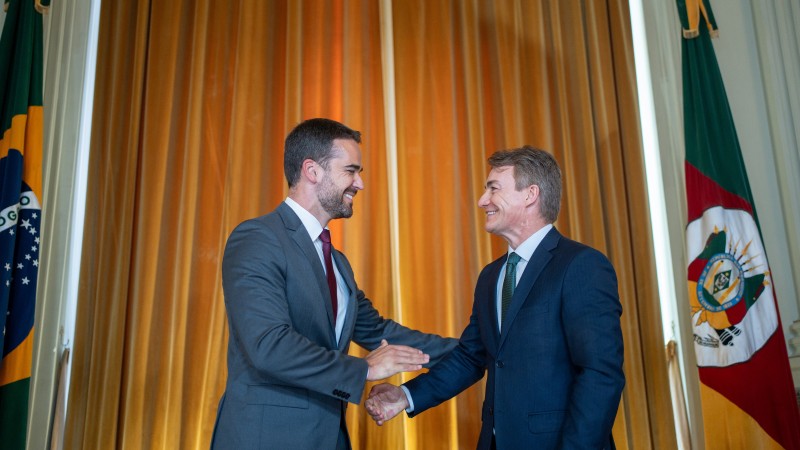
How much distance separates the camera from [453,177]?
15.8ft

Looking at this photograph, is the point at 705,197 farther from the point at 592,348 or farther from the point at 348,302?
the point at 348,302

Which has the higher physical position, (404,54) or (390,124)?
(404,54)

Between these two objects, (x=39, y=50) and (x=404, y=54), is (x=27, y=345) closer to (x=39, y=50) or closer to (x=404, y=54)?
(x=39, y=50)

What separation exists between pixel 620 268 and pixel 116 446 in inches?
129

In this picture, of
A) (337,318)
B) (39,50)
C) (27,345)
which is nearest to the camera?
(337,318)

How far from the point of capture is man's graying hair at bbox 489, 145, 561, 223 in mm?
2979

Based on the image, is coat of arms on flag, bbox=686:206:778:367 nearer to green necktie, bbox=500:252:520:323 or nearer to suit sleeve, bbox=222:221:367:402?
green necktie, bbox=500:252:520:323

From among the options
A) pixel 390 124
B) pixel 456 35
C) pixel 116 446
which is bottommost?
pixel 116 446

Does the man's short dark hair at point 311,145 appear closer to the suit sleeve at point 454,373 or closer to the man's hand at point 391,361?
the man's hand at point 391,361

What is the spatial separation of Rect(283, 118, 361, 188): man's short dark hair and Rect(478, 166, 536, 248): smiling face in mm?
723

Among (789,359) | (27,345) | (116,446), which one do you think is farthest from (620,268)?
(27,345)

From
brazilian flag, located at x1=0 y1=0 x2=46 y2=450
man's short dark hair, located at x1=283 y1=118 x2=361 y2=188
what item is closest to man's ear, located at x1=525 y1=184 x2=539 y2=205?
man's short dark hair, located at x1=283 y1=118 x2=361 y2=188

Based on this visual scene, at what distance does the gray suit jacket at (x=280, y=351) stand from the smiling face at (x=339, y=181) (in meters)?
0.28

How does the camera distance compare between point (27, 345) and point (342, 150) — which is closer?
point (342, 150)
